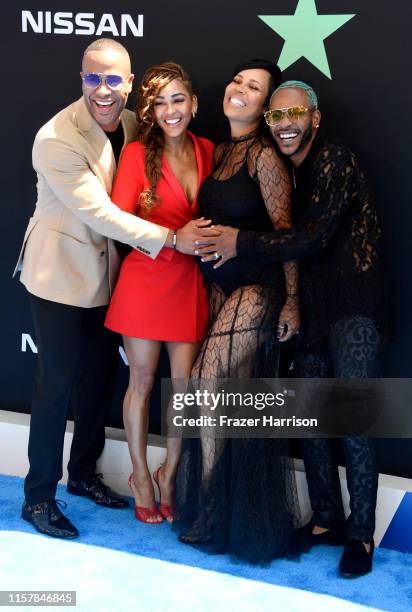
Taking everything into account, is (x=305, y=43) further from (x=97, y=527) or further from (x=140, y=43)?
(x=97, y=527)

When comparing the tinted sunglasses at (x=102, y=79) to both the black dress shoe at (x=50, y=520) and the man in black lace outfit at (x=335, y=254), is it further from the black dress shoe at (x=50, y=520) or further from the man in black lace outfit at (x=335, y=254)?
the black dress shoe at (x=50, y=520)

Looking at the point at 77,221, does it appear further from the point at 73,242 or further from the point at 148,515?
the point at 148,515

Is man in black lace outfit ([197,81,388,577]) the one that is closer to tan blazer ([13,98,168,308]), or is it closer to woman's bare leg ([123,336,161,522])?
tan blazer ([13,98,168,308])

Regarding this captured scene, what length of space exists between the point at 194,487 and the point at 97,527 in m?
0.46

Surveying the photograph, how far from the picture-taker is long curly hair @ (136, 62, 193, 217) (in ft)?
9.93

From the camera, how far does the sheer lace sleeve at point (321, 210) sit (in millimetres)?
2836

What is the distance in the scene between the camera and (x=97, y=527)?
3.30 m

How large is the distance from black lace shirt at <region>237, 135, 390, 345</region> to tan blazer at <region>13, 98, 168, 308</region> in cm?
49

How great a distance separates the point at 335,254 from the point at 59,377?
1.17 metres

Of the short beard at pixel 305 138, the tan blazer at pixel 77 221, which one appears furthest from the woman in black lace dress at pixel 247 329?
the tan blazer at pixel 77 221

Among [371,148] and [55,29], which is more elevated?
[55,29]

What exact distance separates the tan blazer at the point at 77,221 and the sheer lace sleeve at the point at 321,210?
1.41ft

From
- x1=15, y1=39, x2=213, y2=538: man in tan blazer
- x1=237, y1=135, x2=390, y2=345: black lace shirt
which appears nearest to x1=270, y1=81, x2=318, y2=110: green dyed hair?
x1=237, y1=135, x2=390, y2=345: black lace shirt

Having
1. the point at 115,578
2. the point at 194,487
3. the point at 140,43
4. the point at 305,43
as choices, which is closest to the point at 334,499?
the point at 194,487
